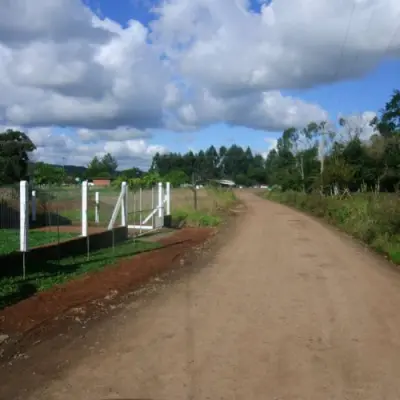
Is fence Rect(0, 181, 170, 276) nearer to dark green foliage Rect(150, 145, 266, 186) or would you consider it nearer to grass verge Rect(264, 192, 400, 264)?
grass verge Rect(264, 192, 400, 264)

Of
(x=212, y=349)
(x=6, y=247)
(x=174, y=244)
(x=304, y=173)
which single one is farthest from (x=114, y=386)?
(x=304, y=173)

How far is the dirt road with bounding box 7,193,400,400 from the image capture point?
5.04m

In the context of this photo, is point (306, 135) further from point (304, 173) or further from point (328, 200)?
point (328, 200)

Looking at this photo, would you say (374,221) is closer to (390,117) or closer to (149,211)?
(149,211)

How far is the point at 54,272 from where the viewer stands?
11.1 metres

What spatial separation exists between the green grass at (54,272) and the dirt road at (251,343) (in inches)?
73.5

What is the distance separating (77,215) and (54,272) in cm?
1655

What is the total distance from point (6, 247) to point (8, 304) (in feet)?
18.9

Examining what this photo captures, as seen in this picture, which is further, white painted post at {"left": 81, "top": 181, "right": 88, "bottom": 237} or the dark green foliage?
the dark green foliage

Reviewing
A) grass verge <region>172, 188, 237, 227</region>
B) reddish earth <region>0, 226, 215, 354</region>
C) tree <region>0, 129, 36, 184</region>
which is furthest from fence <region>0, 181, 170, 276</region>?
tree <region>0, 129, 36, 184</region>

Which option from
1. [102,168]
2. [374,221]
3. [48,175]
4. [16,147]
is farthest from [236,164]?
[374,221]

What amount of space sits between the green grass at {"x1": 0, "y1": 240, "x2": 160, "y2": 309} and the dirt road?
187 centimetres

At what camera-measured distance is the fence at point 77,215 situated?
15.8 m

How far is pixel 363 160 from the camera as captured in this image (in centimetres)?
5256
